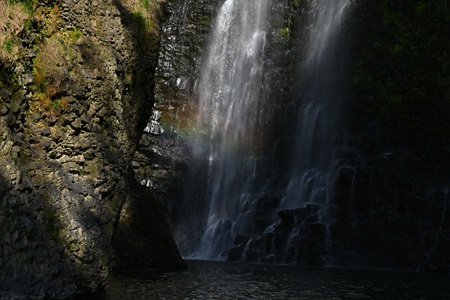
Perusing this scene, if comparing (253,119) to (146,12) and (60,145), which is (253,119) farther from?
(60,145)

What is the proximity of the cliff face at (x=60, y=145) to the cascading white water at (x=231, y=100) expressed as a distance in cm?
1811

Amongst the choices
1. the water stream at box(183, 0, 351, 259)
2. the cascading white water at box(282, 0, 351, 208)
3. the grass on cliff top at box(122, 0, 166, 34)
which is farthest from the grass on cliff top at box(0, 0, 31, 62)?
the cascading white water at box(282, 0, 351, 208)

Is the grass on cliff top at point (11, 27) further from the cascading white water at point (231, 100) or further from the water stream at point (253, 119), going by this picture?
the cascading white water at point (231, 100)

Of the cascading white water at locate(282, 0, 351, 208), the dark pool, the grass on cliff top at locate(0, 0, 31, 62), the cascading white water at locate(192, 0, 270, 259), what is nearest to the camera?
the grass on cliff top at locate(0, 0, 31, 62)

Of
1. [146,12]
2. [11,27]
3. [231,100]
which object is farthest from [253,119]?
[11,27]

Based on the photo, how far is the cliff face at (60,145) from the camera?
26.6 ft

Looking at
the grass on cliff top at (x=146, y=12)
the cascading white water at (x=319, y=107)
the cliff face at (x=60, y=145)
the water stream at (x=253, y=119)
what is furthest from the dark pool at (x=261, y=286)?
the cascading white water at (x=319, y=107)

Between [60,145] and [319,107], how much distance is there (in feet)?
76.7

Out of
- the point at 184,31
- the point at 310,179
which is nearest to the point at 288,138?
the point at 310,179

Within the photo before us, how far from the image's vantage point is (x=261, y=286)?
13.4 m

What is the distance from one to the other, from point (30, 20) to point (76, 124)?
2.09 metres

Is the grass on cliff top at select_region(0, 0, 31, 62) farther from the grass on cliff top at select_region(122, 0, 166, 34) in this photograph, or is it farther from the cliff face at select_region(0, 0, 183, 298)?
the grass on cliff top at select_region(122, 0, 166, 34)

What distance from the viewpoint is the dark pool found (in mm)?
11289

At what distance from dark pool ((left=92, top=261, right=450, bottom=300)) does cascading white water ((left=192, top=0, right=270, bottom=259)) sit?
12593 millimetres
